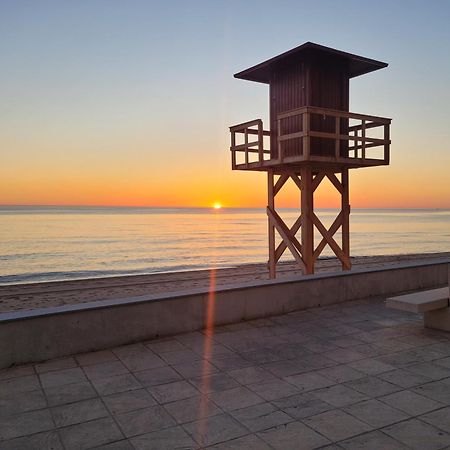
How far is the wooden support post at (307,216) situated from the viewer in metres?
9.85

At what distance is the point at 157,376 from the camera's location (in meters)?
4.65

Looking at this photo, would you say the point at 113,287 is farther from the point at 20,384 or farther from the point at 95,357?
the point at 20,384

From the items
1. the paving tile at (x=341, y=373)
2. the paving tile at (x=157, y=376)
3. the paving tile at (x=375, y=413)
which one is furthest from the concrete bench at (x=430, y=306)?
the paving tile at (x=157, y=376)

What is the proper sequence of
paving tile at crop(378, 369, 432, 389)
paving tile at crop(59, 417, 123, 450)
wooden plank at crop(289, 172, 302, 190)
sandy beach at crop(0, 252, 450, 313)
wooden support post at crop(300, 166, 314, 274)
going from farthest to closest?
sandy beach at crop(0, 252, 450, 313), wooden plank at crop(289, 172, 302, 190), wooden support post at crop(300, 166, 314, 274), paving tile at crop(378, 369, 432, 389), paving tile at crop(59, 417, 123, 450)

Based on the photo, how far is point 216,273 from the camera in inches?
783

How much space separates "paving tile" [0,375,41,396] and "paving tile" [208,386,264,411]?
6.22 ft

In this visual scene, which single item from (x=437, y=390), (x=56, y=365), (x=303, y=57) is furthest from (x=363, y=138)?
(x=56, y=365)

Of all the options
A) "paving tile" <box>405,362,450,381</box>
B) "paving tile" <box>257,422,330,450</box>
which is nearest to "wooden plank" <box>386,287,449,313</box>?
"paving tile" <box>405,362,450,381</box>

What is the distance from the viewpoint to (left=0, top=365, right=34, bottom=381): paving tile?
471 centimetres

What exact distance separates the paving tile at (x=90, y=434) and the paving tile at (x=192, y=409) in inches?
20.8

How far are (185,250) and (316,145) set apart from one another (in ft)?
77.0

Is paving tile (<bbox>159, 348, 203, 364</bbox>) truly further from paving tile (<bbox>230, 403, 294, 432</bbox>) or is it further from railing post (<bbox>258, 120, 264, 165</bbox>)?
railing post (<bbox>258, 120, 264, 165</bbox>)

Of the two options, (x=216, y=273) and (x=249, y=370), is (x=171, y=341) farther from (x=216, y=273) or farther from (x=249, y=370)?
(x=216, y=273)

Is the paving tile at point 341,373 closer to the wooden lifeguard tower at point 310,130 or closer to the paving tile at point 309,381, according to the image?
the paving tile at point 309,381
